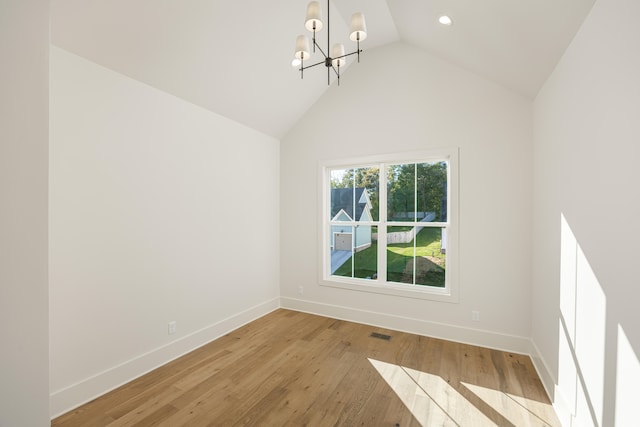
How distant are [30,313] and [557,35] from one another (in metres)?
3.15

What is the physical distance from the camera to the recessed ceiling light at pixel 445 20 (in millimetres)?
2494

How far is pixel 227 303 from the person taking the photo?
3.52 meters

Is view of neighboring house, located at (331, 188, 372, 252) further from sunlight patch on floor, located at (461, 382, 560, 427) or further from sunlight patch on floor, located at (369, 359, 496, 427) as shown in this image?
sunlight patch on floor, located at (461, 382, 560, 427)

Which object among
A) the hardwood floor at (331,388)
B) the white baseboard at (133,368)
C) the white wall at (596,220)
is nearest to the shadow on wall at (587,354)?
the white wall at (596,220)

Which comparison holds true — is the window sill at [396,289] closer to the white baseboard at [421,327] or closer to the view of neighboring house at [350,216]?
the white baseboard at [421,327]

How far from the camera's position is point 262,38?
285cm

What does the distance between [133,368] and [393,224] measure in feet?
10.3

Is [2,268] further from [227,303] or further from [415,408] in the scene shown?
[227,303]

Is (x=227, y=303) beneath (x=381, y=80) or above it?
beneath

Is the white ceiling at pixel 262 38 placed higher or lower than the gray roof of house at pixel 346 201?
higher

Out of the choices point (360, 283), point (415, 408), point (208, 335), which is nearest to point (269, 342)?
A: point (208, 335)

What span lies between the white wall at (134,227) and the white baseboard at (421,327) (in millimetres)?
999

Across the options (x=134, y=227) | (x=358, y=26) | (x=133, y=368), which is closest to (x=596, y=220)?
(x=358, y=26)

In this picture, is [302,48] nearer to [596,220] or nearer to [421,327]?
[596,220]
